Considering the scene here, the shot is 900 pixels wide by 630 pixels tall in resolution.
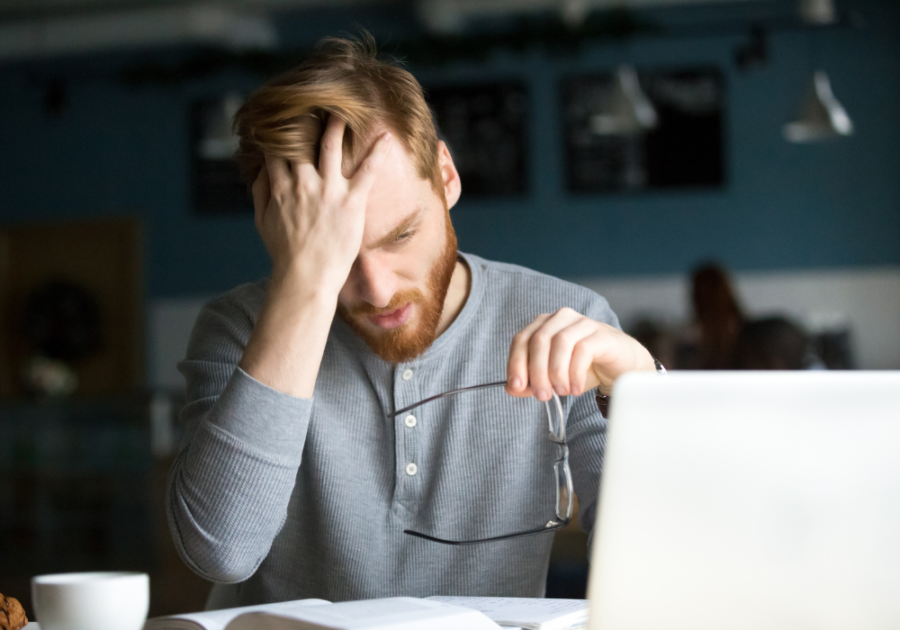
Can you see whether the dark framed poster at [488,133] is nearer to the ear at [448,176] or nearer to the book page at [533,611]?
the ear at [448,176]

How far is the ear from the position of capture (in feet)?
4.31

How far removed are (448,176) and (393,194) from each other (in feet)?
0.74

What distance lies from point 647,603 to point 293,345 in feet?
1.68

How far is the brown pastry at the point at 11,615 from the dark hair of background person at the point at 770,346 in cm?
240

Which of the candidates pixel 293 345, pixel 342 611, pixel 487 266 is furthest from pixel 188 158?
pixel 342 611

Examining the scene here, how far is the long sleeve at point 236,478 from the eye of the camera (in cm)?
93

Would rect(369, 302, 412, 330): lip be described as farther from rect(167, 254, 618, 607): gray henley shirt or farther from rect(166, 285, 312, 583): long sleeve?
rect(166, 285, 312, 583): long sleeve

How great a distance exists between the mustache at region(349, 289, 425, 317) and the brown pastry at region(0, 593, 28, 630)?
542mm

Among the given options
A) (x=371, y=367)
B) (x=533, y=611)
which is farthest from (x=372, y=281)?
(x=533, y=611)

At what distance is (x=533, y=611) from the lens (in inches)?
32.9

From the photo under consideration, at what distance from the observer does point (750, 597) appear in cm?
57

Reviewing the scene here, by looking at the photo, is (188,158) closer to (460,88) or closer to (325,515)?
(460,88)

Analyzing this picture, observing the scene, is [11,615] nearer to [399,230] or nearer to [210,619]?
[210,619]

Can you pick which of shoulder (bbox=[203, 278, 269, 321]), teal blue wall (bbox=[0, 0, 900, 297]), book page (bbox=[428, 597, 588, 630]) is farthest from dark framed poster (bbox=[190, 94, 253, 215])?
book page (bbox=[428, 597, 588, 630])
